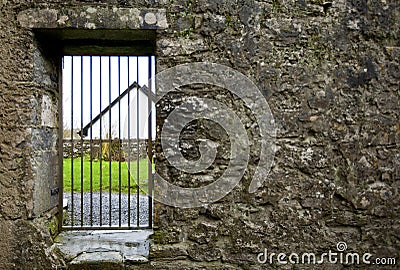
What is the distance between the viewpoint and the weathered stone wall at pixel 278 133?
3.16 meters

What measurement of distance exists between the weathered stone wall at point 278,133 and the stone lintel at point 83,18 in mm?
56

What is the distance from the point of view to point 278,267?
3188mm

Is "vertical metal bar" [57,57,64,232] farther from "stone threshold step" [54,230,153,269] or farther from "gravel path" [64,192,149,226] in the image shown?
"gravel path" [64,192,149,226]

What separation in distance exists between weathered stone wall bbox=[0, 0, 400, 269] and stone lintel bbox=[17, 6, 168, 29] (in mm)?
56

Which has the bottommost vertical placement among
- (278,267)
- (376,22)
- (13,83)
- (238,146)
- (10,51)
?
(278,267)

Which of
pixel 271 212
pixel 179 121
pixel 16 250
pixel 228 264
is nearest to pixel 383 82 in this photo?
pixel 271 212

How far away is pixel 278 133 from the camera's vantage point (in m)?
3.21

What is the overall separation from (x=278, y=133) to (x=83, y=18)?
1.72 meters

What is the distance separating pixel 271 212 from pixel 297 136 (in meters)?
0.62

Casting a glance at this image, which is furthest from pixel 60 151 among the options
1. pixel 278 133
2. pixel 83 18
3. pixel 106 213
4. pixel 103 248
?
pixel 106 213

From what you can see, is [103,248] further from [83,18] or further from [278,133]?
[83,18]

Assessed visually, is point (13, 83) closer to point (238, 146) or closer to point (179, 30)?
point (179, 30)

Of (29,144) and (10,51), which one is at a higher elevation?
(10,51)

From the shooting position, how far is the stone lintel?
10.3 ft
